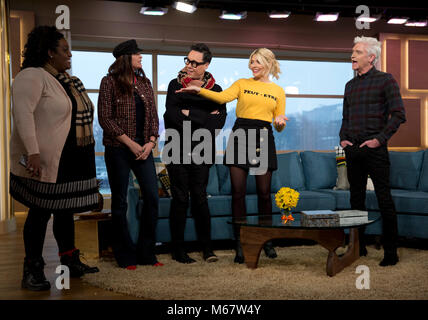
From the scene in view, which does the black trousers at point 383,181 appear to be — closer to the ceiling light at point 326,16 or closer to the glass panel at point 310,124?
the ceiling light at point 326,16

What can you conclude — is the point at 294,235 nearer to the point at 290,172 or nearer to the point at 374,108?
the point at 374,108

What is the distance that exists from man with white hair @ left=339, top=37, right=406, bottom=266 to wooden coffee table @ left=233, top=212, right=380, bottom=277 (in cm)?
20

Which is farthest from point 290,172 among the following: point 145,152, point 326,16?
point 326,16

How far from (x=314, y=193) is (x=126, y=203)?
5.86 feet

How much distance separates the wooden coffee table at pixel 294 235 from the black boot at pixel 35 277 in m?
1.16

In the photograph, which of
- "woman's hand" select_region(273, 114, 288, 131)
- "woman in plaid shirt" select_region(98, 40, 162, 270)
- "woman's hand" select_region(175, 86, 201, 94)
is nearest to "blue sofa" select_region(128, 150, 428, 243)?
"woman in plaid shirt" select_region(98, 40, 162, 270)

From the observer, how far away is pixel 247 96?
10.7 feet

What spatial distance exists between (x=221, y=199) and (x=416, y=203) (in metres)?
1.55

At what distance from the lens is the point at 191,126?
3.23m

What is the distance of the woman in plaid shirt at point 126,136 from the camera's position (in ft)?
9.75

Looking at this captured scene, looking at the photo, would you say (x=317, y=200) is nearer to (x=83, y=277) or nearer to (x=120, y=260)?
(x=120, y=260)

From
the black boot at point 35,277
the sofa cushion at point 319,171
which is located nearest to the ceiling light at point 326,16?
the sofa cushion at point 319,171

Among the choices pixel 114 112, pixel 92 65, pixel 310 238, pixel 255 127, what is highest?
pixel 92 65
